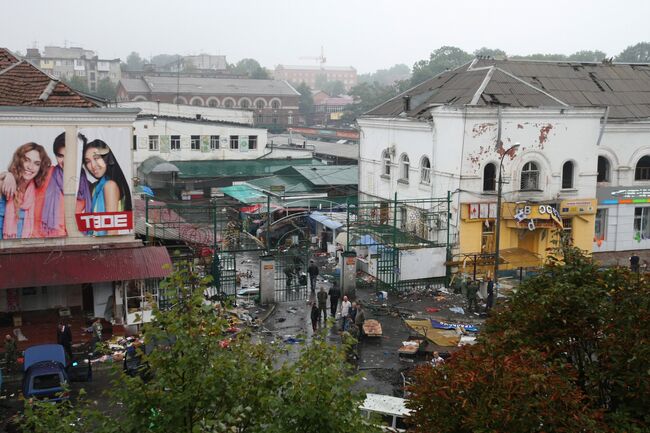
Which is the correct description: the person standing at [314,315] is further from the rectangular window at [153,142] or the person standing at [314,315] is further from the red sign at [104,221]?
the rectangular window at [153,142]

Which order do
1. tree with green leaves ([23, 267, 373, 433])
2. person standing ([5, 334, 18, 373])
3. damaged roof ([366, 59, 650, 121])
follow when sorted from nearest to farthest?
tree with green leaves ([23, 267, 373, 433]), person standing ([5, 334, 18, 373]), damaged roof ([366, 59, 650, 121])

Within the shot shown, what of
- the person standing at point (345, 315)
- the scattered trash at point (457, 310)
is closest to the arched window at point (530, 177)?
the scattered trash at point (457, 310)

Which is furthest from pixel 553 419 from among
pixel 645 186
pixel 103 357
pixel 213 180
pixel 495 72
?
pixel 213 180

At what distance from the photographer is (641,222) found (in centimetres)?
3225

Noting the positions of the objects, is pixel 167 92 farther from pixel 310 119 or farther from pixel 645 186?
pixel 645 186

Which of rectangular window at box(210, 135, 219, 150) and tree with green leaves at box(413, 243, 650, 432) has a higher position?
rectangular window at box(210, 135, 219, 150)

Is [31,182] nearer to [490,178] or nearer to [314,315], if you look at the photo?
[314,315]

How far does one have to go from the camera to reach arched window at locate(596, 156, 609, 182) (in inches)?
1244

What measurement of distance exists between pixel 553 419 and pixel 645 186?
27061 millimetres

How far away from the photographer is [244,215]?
113 feet

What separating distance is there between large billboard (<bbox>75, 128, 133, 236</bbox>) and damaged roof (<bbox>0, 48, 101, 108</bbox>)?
5.09ft

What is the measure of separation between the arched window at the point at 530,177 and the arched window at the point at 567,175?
1.42 meters

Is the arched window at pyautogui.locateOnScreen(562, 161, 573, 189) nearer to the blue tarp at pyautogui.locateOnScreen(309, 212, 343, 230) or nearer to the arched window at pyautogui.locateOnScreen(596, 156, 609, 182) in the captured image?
the arched window at pyautogui.locateOnScreen(596, 156, 609, 182)

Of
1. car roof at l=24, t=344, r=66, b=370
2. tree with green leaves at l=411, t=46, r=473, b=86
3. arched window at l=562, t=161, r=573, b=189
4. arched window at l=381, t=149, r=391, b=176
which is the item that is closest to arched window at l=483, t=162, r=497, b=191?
arched window at l=562, t=161, r=573, b=189
